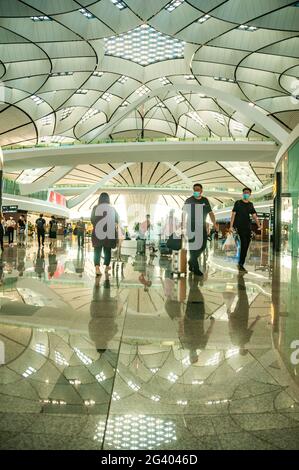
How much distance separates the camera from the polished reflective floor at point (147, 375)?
182 cm

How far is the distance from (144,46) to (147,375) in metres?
36.8

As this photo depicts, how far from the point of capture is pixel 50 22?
27828 mm

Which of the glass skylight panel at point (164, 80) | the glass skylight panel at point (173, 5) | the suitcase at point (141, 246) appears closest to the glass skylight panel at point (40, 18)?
the glass skylight panel at point (173, 5)

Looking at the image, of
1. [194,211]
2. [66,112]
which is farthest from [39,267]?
[66,112]

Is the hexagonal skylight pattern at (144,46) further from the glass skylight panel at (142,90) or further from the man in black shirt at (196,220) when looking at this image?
the man in black shirt at (196,220)

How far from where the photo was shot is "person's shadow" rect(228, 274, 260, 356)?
3516 millimetres

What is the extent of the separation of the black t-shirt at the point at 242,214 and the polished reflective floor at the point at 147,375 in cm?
557

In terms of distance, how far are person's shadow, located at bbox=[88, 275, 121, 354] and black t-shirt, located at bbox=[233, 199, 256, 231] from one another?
5172mm

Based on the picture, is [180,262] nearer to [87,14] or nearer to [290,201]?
[290,201]

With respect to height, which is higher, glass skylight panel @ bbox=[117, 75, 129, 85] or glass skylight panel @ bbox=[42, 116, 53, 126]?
glass skylight panel @ bbox=[117, 75, 129, 85]

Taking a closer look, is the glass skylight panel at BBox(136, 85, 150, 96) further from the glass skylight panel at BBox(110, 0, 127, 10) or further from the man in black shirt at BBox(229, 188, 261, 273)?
the man in black shirt at BBox(229, 188, 261, 273)

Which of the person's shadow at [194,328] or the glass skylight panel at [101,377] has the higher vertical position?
the glass skylight panel at [101,377]

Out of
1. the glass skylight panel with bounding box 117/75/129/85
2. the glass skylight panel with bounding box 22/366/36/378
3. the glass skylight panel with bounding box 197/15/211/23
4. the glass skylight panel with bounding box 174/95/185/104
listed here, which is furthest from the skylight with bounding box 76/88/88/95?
the glass skylight panel with bounding box 22/366/36/378

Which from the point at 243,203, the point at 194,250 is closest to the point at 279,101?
the point at 243,203
